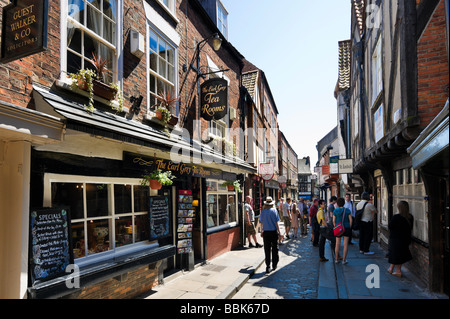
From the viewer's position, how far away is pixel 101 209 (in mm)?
4918

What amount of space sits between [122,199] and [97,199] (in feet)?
2.04

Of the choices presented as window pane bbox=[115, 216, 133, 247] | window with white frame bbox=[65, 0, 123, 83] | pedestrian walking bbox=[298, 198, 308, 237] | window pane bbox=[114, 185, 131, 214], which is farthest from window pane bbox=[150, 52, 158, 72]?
pedestrian walking bbox=[298, 198, 308, 237]

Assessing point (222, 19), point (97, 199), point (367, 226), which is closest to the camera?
point (97, 199)

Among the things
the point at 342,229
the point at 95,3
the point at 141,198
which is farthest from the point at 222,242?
the point at 95,3

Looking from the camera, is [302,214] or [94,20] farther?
[302,214]

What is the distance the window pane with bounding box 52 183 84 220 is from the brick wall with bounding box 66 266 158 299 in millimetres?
1158

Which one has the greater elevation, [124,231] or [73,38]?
[73,38]

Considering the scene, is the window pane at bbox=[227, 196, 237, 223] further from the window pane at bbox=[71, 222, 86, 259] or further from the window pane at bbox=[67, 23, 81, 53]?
Result: the window pane at bbox=[67, 23, 81, 53]

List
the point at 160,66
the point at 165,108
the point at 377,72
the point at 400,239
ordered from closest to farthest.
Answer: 1. the point at 400,239
2. the point at 165,108
3. the point at 160,66
4. the point at 377,72

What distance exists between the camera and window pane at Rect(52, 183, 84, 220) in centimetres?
411

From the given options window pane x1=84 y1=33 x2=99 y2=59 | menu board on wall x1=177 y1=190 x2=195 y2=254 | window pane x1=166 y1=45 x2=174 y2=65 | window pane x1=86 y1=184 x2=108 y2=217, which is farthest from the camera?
window pane x1=166 y1=45 x2=174 y2=65

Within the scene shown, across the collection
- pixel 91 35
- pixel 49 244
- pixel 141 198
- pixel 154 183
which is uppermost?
pixel 91 35

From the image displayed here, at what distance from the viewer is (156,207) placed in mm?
5926

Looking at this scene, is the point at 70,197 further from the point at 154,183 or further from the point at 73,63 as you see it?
the point at 73,63
